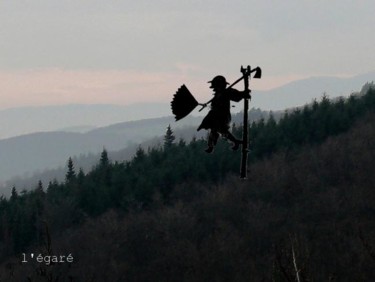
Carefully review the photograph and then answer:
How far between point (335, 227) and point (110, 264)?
1407 inches

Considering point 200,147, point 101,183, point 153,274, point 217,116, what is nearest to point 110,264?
point 153,274

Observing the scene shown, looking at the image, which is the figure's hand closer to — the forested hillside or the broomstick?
the broomstick

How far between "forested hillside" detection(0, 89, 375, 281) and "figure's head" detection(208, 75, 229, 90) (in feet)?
315

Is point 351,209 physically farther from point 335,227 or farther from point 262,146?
point 262,146

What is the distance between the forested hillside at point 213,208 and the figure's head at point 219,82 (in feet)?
315

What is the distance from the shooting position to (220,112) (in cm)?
415

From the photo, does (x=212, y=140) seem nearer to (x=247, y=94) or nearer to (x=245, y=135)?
(x=245, y=135)

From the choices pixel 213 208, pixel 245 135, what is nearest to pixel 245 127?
pixel 245 135

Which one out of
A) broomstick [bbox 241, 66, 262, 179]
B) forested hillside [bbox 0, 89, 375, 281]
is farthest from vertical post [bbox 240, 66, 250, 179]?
forested hillside [bbox 0, 89, 375, 281]

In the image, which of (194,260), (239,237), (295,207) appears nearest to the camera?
(194,260)

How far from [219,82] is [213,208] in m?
121

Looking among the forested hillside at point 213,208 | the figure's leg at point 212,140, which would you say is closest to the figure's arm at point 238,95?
the figure's leg at point 212,140

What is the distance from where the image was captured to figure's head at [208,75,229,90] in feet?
13.8

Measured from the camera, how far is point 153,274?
108562 mm
